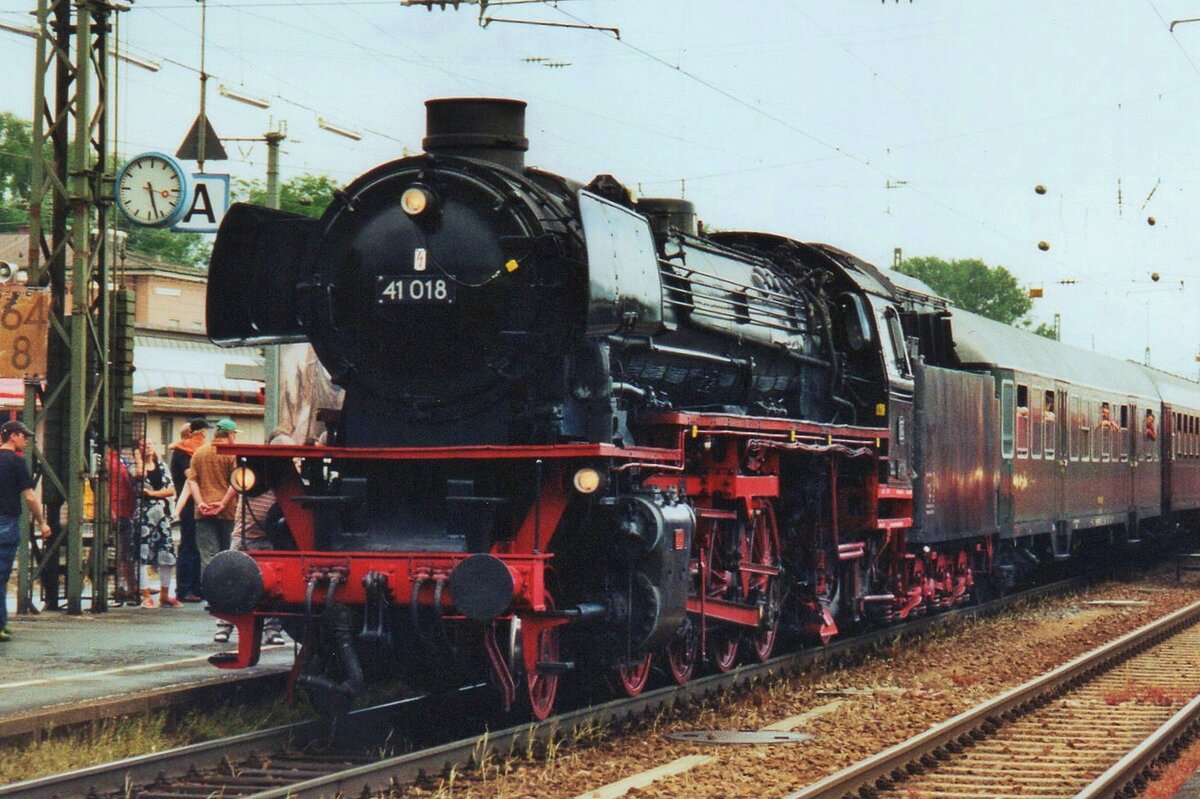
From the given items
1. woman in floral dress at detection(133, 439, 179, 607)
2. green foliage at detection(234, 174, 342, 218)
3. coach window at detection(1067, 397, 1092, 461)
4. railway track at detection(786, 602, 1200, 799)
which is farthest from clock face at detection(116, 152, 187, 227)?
green foliage at detection(234, 174, 342, 218)

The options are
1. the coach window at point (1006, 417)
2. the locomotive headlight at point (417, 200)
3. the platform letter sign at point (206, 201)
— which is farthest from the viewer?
the coach window at point (1006, 417)

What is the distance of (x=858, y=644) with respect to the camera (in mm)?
14469

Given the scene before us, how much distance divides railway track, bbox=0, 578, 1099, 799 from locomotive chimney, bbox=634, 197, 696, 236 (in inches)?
121

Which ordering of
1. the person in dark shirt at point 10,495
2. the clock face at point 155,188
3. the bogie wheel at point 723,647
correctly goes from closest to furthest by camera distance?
the bogie wheel at point 723,647
the person in dark shirt at point 10,495
the clock face at point 155,188

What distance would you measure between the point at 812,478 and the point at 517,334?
177 inches

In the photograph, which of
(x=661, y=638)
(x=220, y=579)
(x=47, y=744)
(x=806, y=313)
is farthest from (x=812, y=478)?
(x=47, y=744)

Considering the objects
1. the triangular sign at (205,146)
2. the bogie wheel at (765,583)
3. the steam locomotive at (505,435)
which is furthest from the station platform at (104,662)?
the triangular sign at (205,146)

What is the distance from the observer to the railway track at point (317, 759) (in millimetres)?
7656

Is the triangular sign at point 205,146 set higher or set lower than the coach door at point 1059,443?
higher

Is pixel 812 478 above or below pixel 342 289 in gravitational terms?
below

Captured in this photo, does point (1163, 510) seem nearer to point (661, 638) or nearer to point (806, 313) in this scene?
point (806, 313)

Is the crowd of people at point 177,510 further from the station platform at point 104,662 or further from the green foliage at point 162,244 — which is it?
the green foliage at point 162,244

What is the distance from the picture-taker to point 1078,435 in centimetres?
2244

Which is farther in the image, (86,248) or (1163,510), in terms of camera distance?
(1163,510)
